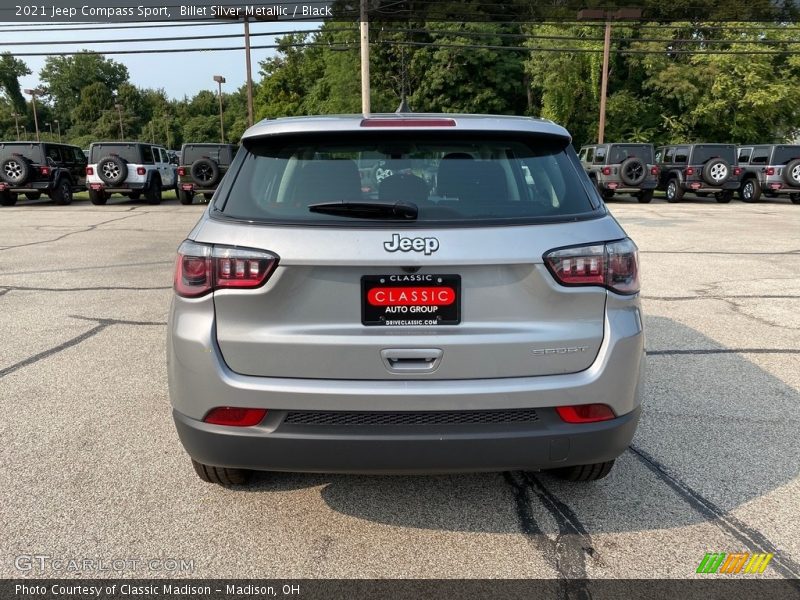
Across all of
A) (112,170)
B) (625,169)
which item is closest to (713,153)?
(625,169)

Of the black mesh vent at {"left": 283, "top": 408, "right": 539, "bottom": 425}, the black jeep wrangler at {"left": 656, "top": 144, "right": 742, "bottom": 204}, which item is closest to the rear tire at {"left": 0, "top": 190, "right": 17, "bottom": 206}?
the black mesh vent at {"left": 283, "top": 408, "right": 539, "bottom": 425}

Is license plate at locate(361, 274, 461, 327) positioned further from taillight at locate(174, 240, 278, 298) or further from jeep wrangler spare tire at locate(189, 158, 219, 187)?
jeep wrangler spare tire at locate(189, 158, 219, 187)

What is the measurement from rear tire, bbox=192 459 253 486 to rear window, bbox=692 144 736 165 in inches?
921

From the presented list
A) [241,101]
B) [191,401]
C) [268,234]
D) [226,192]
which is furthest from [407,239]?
[241,101]

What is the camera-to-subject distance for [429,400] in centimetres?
236

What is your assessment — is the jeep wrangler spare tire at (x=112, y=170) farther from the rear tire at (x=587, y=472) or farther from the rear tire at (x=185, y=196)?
the rear tire at (x=587, y=472)

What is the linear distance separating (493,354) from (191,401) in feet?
3.92

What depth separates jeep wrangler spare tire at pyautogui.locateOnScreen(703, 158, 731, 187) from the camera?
22188mm

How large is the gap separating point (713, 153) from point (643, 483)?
73.9 ft

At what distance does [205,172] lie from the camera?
68.3ft

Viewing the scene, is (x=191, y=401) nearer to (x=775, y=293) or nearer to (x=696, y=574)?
(x=696, y=574)

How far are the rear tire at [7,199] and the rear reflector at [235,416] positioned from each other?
22.7 m

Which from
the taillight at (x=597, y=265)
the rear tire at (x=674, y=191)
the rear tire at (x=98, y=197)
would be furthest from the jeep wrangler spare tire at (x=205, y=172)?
the taillight at (x=597, y=265)

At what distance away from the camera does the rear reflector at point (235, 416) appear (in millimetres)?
2434
